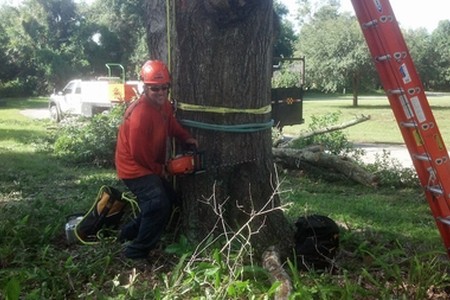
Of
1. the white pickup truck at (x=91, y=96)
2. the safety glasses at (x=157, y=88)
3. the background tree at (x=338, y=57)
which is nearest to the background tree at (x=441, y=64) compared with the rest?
the background tree at (x=338, y=57)

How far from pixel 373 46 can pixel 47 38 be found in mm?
58904

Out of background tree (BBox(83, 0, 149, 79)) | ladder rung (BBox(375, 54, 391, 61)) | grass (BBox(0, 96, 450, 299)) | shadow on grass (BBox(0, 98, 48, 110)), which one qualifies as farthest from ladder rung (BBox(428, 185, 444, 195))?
background tree (BBox(83, 0, 149, 79))

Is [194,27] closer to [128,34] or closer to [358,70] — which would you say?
[358,70]

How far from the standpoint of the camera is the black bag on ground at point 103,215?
5.57 m

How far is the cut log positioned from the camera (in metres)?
9.74

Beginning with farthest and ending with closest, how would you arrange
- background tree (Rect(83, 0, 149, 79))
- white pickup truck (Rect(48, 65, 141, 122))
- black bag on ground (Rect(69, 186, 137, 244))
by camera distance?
background tree (Rect(83, 0, 149, 79)) < white pickup truck (Rect(48, 65, 141, 122)) < black bag on ground (Rect(69, 186, 137, 244))

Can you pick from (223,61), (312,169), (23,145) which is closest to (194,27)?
(223,61)

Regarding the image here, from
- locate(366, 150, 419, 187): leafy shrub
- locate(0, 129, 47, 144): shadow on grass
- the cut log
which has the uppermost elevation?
locate(0, 129, 47, 144): shadow on grass

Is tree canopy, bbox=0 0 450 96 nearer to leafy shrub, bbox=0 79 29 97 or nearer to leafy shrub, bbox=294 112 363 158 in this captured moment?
leafy shrub, bbox=0 79 29 97

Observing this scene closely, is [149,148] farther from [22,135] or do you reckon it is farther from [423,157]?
[22,135]

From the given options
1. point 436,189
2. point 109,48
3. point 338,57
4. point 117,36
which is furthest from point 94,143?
point 117,36

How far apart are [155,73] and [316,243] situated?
1.91 metres

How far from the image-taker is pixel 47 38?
59.7 metres

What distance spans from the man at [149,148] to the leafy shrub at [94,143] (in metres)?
7.18
